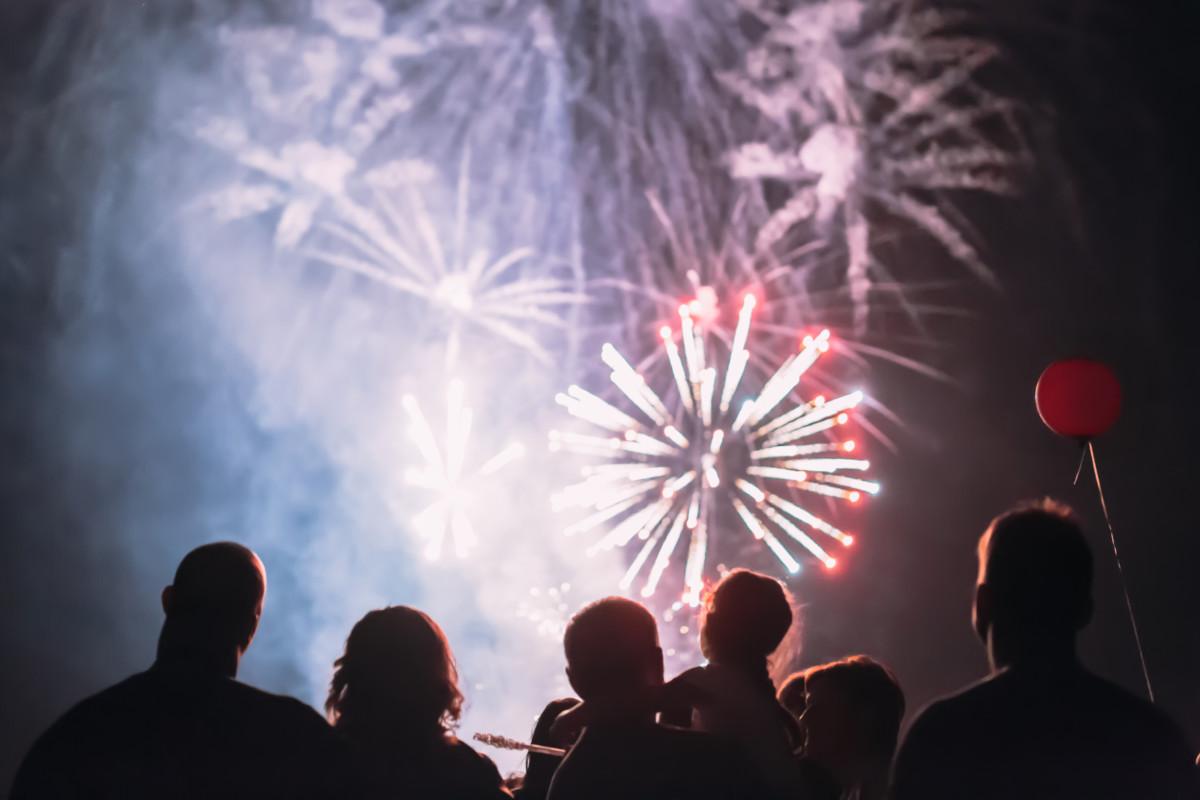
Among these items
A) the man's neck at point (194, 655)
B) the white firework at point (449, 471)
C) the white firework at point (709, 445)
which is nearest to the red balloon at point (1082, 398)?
the man's neck at point (194, 655)

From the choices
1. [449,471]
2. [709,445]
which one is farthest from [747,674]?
[449,471]

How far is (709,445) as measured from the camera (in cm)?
1574

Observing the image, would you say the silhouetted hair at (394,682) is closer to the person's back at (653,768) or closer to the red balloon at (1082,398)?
the person's back at (653,768)

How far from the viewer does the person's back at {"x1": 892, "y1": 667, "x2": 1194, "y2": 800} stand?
5.96ft

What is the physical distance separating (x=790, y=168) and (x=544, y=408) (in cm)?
740

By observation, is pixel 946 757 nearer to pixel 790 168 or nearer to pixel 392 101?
pixel 790 168

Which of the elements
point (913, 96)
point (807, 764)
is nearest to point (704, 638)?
point (807, 764)

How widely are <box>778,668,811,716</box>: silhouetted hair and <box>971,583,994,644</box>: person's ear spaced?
1465 mm

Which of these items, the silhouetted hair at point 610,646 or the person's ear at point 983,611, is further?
the silhouetted hair at point 610,646

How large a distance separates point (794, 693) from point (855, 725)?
0.45 meters

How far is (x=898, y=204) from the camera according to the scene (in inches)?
578

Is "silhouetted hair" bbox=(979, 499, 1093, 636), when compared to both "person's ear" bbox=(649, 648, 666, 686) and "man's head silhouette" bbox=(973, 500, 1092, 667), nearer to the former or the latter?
"man's head silhouette" bbox=(973, 500, 1092, 667)

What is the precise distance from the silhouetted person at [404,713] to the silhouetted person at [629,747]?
42 centimetres

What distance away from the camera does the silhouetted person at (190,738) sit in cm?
223
